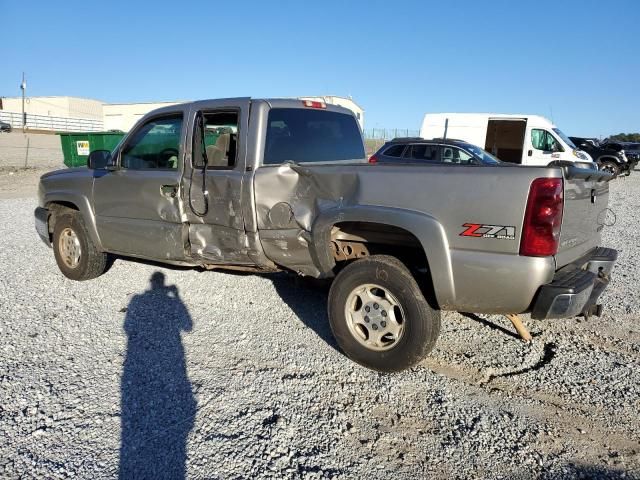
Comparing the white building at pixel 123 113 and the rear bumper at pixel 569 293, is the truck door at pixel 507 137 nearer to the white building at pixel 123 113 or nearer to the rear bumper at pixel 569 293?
the rear bumper at pixel 569 293

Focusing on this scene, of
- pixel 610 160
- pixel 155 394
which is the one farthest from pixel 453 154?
pixel 610 160

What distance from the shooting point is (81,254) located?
539 centimetres

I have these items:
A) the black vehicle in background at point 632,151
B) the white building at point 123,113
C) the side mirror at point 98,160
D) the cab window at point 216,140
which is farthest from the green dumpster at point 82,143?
the white building at point 123,113

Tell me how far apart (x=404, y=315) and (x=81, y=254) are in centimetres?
389

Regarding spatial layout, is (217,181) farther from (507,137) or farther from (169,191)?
(507,137)

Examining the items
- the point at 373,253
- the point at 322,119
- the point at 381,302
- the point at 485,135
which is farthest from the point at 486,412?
the point at 485,135

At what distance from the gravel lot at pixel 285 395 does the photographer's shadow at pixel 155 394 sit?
12 mm

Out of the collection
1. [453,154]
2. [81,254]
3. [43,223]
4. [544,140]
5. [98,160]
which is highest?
[544,140]

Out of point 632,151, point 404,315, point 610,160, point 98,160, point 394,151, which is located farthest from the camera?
point 632,151

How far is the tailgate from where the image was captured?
3009 millimetres

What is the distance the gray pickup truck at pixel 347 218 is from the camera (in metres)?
2.94

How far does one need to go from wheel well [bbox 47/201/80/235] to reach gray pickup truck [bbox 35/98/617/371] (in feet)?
0.43

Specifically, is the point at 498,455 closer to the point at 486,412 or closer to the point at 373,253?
the point at 486,412

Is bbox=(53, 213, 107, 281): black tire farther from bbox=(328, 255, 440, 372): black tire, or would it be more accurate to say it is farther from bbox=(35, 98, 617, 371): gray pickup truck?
bbox=(328, 255, 440, 372): black tire
